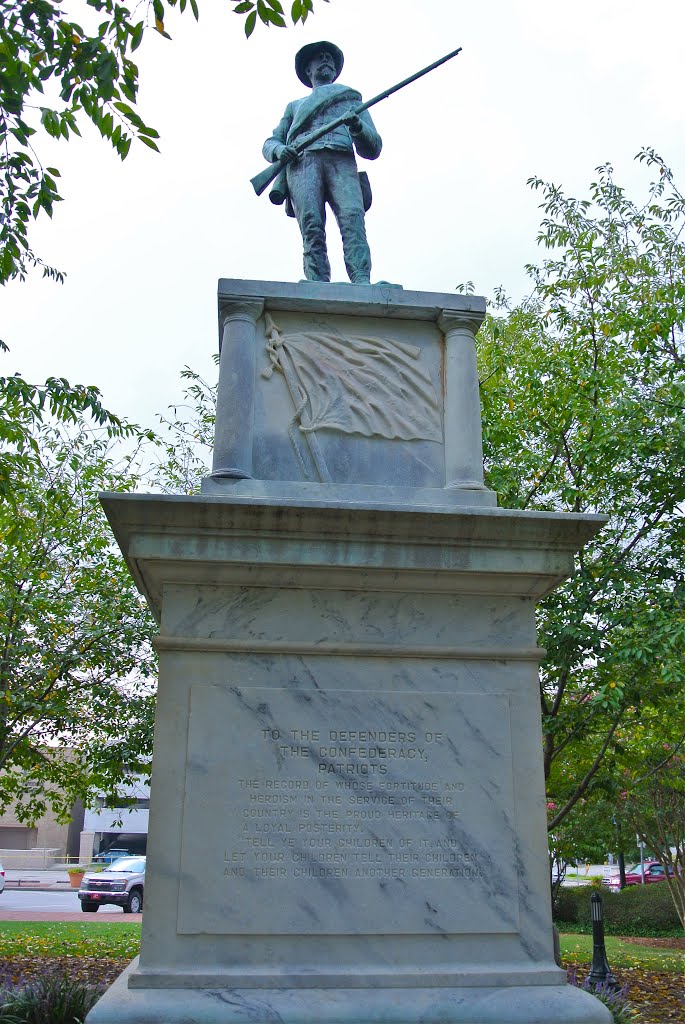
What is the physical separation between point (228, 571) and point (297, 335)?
1558mm

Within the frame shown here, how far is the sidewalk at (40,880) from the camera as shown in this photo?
44081 millimetres

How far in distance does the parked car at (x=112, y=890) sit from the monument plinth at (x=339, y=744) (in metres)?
24.8

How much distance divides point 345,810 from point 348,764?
8.5 inches

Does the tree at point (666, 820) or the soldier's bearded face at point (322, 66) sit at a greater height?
the soldier's bearded face at point (322, 66)

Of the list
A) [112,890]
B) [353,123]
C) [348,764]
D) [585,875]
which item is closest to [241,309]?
[353,123]

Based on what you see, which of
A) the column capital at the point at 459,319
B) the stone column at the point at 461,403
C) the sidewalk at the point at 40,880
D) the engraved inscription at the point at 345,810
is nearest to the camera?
the engraved inscription at the point at 345,810

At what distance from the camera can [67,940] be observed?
16188mm

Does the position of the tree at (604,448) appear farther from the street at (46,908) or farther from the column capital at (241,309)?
the street at (46,908)

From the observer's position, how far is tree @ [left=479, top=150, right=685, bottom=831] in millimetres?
10453

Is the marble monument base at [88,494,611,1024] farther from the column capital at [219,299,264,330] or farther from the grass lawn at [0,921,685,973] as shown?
the grass lawn at [0,921,685,973]

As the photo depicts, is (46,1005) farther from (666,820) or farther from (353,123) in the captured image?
(666,820)

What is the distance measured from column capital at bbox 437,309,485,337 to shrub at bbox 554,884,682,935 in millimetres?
23608

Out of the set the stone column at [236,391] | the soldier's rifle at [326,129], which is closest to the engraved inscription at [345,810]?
the stone column at [236,391]

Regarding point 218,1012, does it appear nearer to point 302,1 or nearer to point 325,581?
point 325,581
